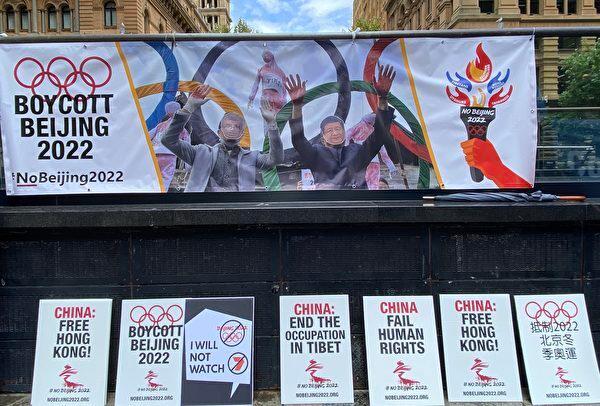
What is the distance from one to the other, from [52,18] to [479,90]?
58.3 metres

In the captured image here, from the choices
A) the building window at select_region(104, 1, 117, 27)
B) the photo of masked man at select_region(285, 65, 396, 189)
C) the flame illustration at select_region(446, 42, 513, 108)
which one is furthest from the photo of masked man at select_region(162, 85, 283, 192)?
the building window at select_region(104, 1, 117, 27)

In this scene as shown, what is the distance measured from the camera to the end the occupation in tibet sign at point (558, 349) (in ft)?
11.5

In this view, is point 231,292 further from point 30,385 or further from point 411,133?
point 411,133

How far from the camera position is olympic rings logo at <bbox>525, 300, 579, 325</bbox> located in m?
3.74

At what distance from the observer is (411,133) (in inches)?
159

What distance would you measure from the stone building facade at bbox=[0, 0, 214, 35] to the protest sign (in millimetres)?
48368

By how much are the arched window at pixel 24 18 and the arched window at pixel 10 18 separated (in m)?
0.83

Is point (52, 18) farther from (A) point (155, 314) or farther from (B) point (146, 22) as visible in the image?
(A) point (155, 314)

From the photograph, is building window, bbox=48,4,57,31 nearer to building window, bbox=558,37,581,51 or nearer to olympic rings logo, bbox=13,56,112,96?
olympic rings logo, bbox=13,56,112,96

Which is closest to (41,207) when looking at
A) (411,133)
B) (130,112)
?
(130,112)

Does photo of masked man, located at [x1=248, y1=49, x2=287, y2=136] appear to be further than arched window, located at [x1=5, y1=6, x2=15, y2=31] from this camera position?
No

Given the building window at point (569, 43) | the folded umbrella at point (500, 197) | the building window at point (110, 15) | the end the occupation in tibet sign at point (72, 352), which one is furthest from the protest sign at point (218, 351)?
the building window at point (110, 15)

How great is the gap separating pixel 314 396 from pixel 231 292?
1.07 metres

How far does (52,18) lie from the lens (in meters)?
50.2
